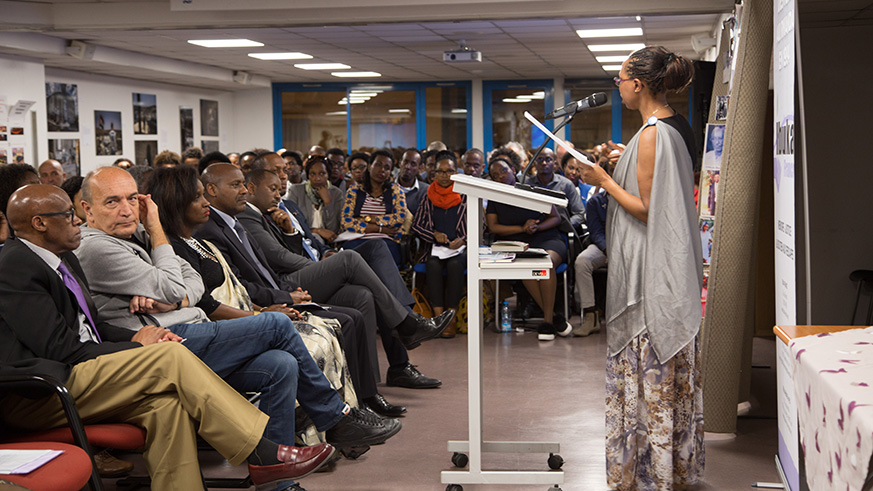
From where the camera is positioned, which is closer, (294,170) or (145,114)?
(294,170)

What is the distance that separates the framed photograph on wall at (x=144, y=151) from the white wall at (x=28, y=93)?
8.95 feet

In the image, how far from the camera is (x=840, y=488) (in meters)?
1.50

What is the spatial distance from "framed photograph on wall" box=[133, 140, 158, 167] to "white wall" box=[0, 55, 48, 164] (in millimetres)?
2728

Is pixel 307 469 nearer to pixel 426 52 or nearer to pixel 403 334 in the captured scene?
pixel 403 334

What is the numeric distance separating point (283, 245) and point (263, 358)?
1.80m

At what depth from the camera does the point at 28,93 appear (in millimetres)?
10250

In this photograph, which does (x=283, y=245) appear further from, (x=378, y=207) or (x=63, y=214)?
(x=63, y=214)

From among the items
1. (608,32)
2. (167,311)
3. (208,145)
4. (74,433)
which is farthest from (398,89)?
(74,433)

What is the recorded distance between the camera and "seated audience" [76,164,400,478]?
300 centimetres

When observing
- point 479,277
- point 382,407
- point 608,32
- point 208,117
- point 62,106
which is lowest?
point 382,407

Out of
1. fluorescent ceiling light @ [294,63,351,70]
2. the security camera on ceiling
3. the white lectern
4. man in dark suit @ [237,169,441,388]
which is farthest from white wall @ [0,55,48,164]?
the white lectern

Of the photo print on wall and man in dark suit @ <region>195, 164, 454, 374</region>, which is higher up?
the photo print on wall

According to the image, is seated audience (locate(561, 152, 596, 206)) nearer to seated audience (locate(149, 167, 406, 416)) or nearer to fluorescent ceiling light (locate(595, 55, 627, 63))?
seated audience (locate(149, 167, 406, 416))

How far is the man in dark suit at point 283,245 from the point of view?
447 cm
